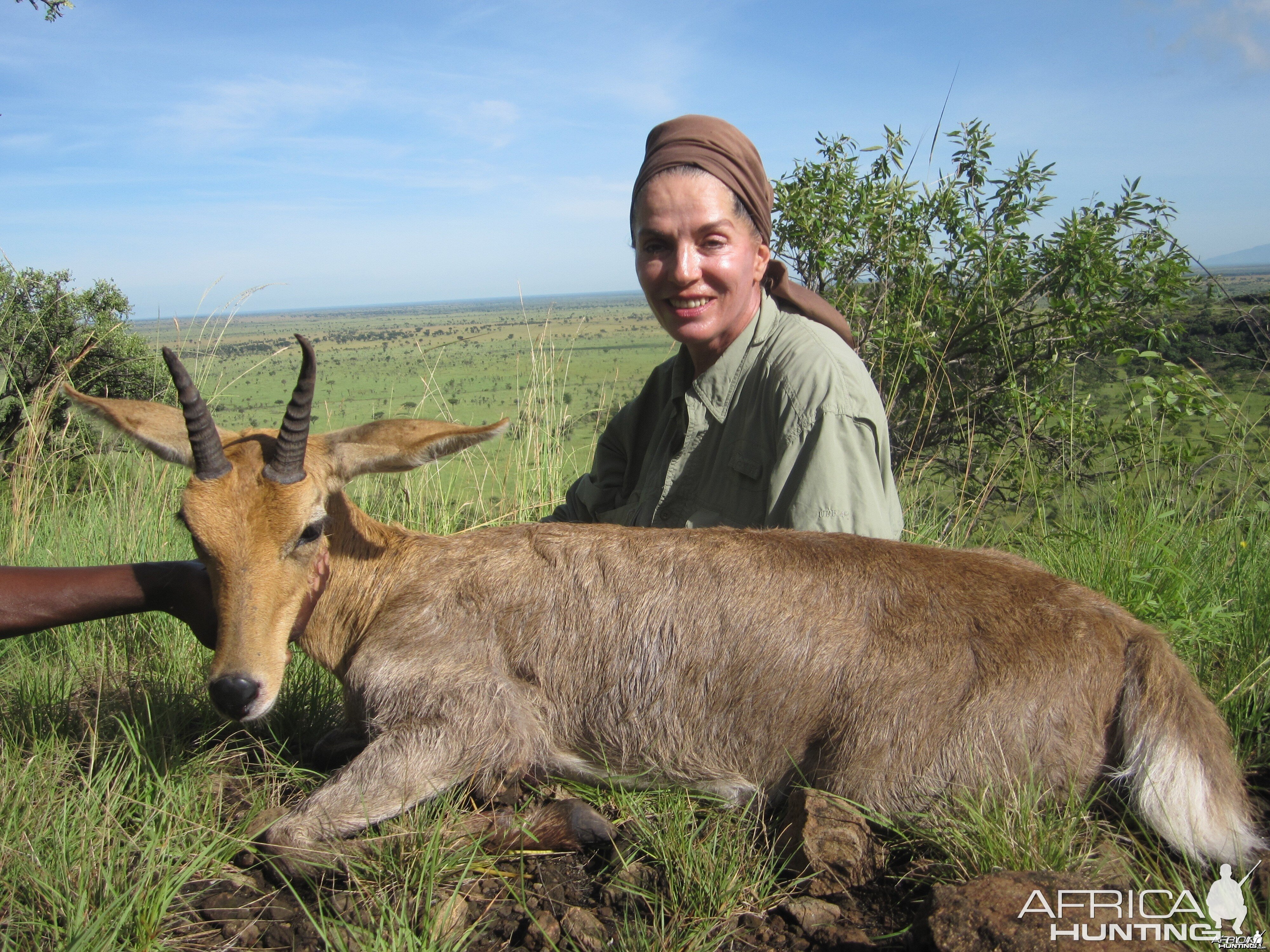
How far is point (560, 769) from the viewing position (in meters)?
3.14

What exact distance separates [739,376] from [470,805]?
2324 mm

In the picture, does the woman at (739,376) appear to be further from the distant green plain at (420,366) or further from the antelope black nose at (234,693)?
the antelope black nose at (234,693)

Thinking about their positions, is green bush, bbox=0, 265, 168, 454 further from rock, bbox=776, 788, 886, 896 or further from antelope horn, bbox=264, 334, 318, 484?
rock, bbox=776, 788, 886, 896

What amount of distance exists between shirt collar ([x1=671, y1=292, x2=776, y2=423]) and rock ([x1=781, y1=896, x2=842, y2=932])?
7.35 feet

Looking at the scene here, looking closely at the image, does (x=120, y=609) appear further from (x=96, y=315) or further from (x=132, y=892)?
(x=96, y=315)

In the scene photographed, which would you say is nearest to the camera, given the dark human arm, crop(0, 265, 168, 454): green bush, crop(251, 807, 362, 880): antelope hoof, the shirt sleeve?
crop(251, 807, 362, 880): antelope hoof

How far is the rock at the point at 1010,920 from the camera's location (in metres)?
1.94

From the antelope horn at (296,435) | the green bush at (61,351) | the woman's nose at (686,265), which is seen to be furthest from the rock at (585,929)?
the green bush at (61,351)

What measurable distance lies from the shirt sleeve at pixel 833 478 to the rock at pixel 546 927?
1.72 m

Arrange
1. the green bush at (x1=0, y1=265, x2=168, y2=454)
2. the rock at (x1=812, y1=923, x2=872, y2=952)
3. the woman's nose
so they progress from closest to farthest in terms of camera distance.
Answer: the rock at (x1=812, y1=923, x2=872, y2=952)
the woman's nose
the green bush at (x1=0, y1=265, x2=168, y2=454)

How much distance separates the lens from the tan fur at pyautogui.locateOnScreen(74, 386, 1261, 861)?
2645mm

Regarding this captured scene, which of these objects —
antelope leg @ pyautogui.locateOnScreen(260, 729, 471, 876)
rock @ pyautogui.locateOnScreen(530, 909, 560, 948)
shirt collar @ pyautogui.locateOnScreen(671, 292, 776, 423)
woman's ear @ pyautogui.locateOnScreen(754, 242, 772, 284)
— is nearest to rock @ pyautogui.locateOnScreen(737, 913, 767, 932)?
rock @ pyautogui.locateOnScreen(530, 909, 560, 948)

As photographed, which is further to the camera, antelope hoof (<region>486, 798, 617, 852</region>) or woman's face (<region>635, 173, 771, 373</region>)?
woman's face (<region>635, 173, 771, 373</region>)

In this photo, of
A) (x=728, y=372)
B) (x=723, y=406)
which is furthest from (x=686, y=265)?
(x=723, y=406)
